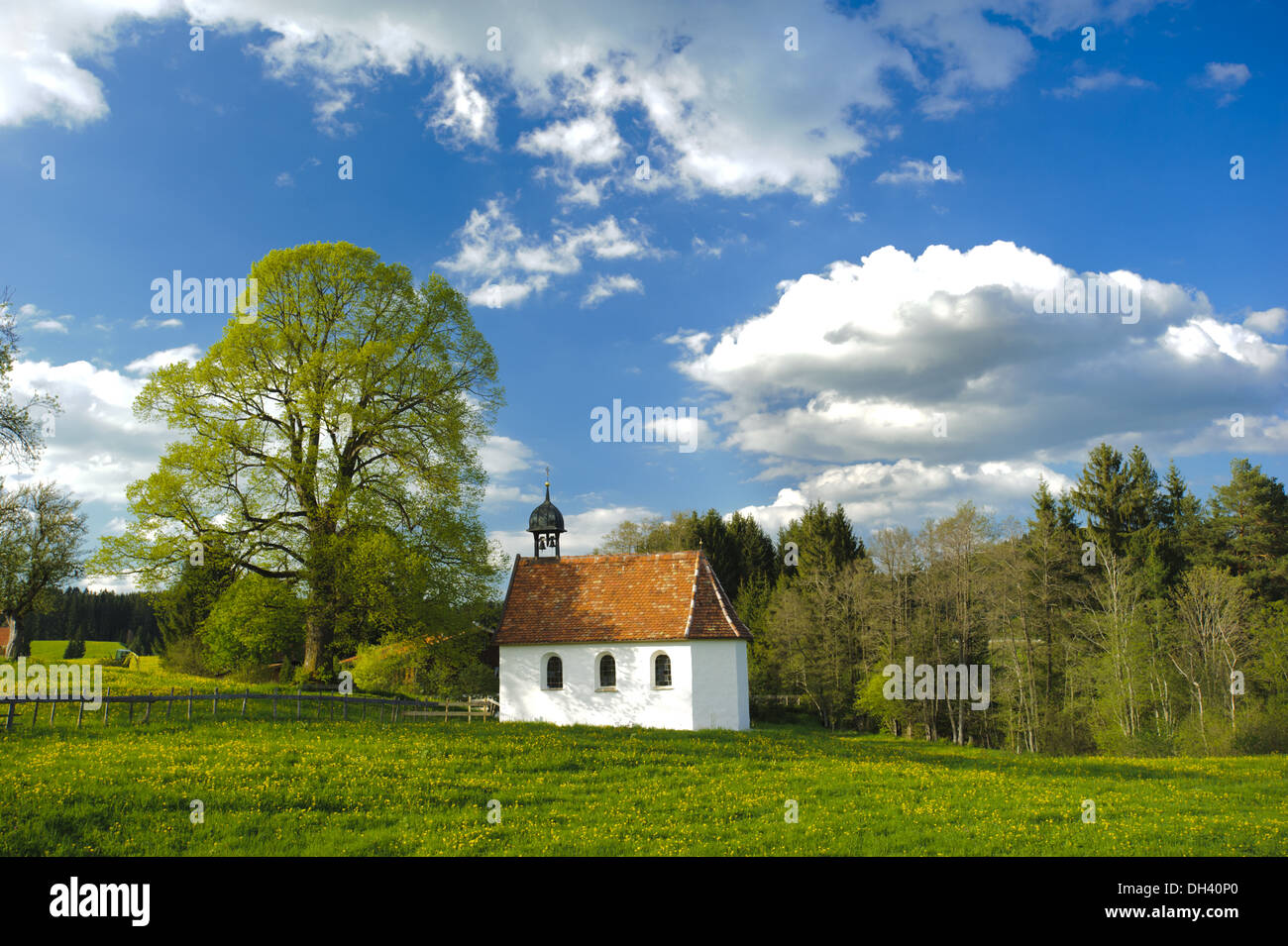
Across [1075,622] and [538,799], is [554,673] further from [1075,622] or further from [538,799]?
[1075,622]

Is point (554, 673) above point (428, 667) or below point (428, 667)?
above

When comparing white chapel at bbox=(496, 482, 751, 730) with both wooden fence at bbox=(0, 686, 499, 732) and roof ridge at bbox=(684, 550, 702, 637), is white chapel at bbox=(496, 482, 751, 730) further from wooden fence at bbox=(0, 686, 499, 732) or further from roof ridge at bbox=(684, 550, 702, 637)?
wooden fence at bbox=(0, 686, 499, 732)

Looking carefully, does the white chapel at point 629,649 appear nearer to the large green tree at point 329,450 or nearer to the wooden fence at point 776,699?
the large green tree at point 329,450

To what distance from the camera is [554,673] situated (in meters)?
29.4

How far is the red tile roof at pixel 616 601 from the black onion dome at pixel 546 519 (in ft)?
6.11

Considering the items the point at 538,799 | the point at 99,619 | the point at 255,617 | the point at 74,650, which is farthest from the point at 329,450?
the point at 99,619

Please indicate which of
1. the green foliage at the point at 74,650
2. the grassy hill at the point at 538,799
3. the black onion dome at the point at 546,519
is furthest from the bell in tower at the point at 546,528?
the green foliage at the point at 74,650

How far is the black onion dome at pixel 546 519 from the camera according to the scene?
1330 inches

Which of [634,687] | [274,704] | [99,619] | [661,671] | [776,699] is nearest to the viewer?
[274,704]

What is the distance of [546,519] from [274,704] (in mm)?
15056

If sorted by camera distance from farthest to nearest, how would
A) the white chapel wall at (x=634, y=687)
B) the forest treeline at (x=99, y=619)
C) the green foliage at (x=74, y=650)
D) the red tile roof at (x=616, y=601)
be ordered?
the forest treeline at (x=99, y=619) → the green foliage at (x=74, y=650) → the red tile roof at (x=616, y=601) → the white chapel wall at (x=634, y=687)

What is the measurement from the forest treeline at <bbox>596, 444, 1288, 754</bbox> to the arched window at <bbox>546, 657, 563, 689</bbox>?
62.9 ft

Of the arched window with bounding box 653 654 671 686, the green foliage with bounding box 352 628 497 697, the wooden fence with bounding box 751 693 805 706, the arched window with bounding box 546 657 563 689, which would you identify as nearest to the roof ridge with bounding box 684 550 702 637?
the arched window with bounding box 653 654 671 686

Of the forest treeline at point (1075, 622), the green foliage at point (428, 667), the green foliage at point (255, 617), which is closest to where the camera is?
the green foliage at point (255, 617)
